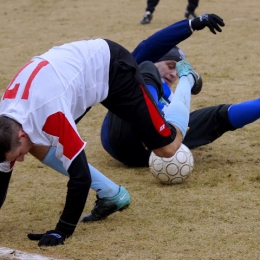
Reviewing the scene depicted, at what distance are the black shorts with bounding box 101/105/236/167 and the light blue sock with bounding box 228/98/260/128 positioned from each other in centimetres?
5

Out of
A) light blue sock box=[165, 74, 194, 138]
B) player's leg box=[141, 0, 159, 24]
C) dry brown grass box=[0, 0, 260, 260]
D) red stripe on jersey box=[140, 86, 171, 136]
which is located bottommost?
player's leg box=[141, 0, 159, 24]

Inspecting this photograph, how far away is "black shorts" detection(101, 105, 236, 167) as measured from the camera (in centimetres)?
527

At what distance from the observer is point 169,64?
576 cm

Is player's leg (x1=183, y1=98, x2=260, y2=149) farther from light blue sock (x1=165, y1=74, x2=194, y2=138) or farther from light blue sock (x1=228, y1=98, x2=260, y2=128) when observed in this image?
light blue sock (x1=165, y1=74, x2=194, y2=138)

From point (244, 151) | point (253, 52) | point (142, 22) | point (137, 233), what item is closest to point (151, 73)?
point (244, 151)

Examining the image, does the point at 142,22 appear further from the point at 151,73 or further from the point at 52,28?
the point at 151,73

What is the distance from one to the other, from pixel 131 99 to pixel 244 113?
4.91ft

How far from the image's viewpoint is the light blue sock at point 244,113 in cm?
531

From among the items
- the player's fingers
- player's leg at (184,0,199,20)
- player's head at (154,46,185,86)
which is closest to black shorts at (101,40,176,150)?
the player's fingers

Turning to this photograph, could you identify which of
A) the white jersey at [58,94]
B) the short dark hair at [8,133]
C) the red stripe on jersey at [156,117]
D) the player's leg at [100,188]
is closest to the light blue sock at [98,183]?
the player's leg at [100,188]

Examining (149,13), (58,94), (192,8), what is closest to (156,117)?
(58,94)

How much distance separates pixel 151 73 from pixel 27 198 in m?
1.38

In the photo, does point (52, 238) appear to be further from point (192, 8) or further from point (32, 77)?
point (192, 8)

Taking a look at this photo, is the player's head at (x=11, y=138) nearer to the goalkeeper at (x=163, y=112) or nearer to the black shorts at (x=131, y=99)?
→ the black shorts at (x=131, y=99)
